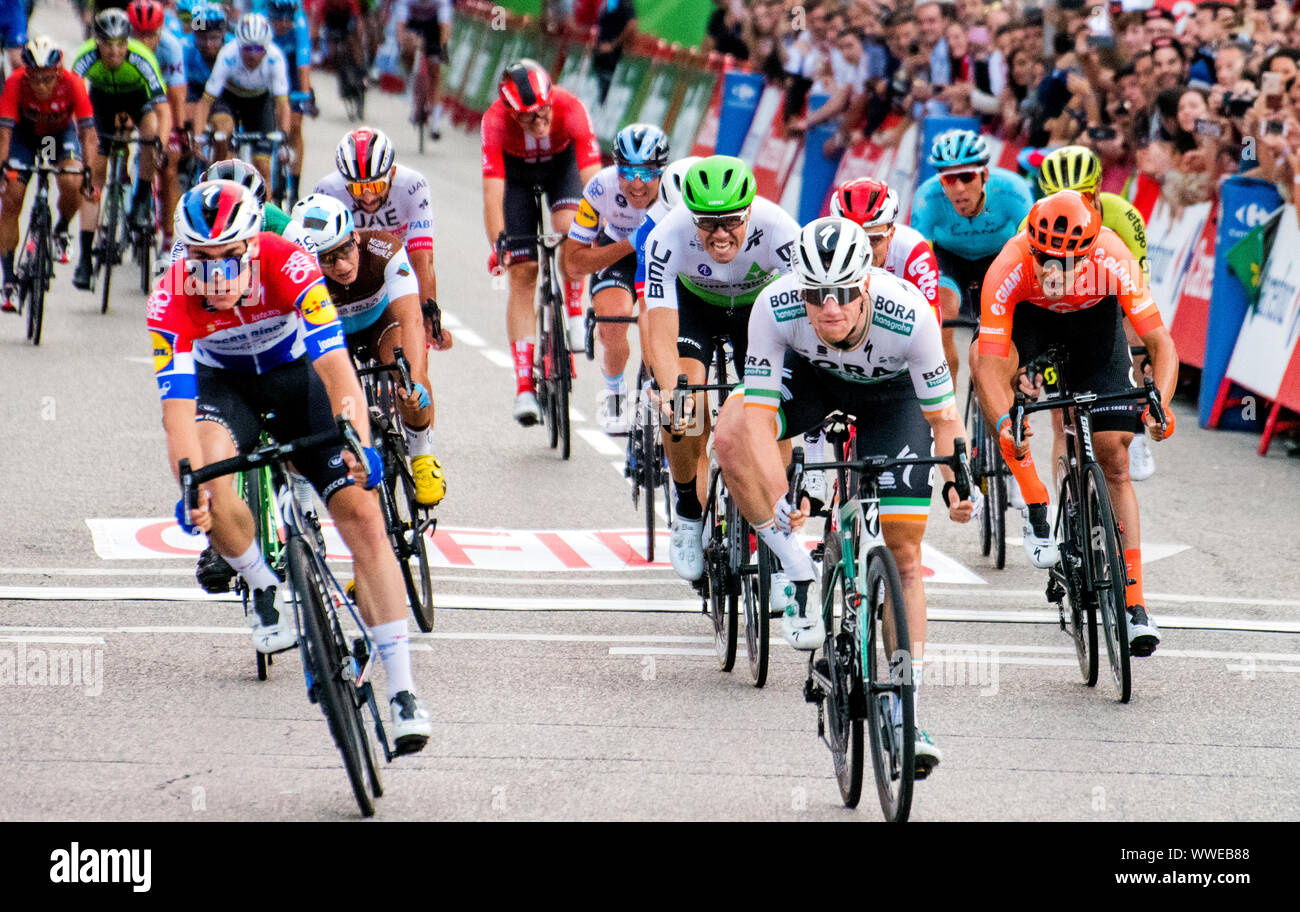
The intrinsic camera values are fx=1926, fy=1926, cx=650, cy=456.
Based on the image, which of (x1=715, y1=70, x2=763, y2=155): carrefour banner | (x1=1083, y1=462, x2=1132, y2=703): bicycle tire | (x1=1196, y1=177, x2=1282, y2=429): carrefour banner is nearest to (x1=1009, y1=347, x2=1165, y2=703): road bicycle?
(x1=1083, y1=462, x2=1132, y2=703): bicycle tire

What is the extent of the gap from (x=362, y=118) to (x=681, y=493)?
2474 cm

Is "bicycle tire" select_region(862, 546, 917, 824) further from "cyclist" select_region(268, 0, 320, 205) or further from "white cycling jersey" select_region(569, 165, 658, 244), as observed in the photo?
"cyclist" select_region(268, 0, 320, 205)

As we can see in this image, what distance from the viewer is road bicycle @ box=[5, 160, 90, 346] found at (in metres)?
14.1

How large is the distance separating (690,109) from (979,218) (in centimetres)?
1429

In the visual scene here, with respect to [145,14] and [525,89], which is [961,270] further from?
[145,14]

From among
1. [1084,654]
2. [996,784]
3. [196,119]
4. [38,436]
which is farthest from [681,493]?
[196,119]

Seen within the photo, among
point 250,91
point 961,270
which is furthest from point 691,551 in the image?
point 250,91

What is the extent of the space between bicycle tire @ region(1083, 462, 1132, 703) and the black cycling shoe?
332 cm

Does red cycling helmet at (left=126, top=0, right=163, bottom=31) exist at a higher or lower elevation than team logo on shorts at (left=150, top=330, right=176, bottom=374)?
lower

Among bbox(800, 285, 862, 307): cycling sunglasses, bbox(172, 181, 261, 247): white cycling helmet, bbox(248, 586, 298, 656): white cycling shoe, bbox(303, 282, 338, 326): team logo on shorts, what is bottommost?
bbox(248, 586, 298, 656): white cycling shoe

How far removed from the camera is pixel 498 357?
15.5m

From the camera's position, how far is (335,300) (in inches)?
346

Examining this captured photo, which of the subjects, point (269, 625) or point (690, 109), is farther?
point (690, 109)

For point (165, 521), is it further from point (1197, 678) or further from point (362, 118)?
point (362, 118)
